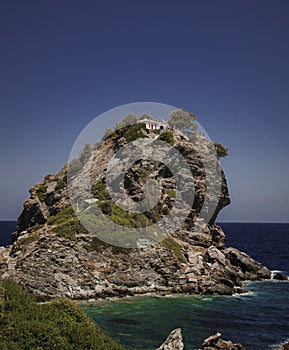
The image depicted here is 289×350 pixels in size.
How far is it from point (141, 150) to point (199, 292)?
1256 inches

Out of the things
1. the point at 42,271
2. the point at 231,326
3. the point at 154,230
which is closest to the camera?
the point at 231,326

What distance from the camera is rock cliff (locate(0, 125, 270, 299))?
47.4 m

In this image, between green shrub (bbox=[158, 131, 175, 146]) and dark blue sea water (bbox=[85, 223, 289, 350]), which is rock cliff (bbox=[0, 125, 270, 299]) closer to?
green shrub (bbox=[158, 131, 175, 146])

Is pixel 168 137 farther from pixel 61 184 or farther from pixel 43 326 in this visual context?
pixel 43 326

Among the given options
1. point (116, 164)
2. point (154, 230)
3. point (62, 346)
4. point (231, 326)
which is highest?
point (116, 164)

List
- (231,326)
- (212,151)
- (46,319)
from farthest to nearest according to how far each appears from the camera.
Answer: (212,151) < (231,326) < (46,319)

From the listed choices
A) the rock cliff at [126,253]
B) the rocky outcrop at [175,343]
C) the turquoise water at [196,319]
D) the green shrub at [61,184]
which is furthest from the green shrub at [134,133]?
the rocky outcrop at [175,343]

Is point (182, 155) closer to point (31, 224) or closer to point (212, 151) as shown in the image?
point (212, 151)

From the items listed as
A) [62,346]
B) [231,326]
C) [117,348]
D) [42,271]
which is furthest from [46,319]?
[42,271]

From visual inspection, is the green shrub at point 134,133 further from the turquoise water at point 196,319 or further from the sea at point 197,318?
the turquoise water at point 196,319

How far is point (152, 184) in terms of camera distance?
2576 inches

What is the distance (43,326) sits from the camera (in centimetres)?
1689

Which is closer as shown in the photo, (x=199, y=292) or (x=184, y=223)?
(x=199, y=292)

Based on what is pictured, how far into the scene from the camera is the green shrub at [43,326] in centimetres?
1588
